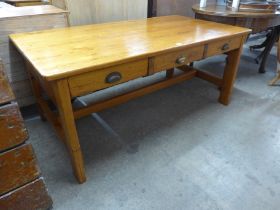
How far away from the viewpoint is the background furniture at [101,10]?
188 cm

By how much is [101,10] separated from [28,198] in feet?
5.43

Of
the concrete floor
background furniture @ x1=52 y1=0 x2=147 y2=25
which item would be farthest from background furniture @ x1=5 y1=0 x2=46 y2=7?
the concrete floor

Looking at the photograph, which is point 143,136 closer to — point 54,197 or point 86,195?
point 86,195

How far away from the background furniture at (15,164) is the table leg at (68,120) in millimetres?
213

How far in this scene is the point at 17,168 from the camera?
996 millimetres

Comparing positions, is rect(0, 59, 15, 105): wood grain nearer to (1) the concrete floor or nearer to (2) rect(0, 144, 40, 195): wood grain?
(2) rect(0, 144, 40, 195): wood grain

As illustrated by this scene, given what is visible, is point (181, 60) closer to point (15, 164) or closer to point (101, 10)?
point (101, 10)

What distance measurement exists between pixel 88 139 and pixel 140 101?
2.51 ft

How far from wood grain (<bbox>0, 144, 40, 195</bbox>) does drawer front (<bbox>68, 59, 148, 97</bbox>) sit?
0.35 m

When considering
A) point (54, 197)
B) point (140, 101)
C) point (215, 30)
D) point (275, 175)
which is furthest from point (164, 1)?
point (54, 197)

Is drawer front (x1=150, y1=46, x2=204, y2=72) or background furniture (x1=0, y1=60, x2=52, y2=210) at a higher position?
drawer front (x1=150, y1=46, x2=204, y2=72)

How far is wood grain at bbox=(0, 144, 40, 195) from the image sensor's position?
949mm

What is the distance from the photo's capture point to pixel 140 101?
234cm

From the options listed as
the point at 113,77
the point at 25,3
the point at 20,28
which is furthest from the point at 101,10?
the point at 113,77
